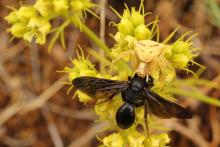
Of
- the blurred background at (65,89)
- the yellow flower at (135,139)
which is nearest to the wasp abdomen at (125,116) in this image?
the yellow flower at (135,139)

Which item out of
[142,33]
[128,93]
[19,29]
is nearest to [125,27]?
[142,33]

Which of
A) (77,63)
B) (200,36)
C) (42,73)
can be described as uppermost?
(77,63)

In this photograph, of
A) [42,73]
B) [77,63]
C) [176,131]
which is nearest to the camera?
[77,63]

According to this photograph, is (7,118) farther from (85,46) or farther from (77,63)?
(77,63)

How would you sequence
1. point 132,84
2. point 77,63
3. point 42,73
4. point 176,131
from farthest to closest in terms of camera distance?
1. point 42,73
2. point 176,131
3. point 77,63
4. point 132,84

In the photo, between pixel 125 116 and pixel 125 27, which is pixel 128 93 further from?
pixel 125 27

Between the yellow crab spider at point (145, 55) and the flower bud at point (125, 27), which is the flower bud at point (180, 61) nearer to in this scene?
the yellow crab spider at point (145, 55)

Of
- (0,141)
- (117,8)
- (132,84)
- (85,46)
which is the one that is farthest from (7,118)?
(132,84)
